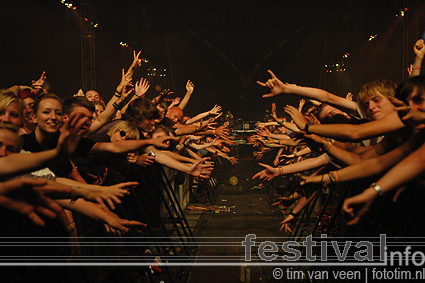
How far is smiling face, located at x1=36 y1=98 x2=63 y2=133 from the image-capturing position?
307 centimetres

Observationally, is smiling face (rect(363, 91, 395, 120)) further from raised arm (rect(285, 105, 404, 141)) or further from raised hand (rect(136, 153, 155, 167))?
raised hand (rect(136, 153, 155, 167))

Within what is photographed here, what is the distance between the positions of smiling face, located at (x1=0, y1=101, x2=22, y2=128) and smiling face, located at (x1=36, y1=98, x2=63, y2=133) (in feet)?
1.83

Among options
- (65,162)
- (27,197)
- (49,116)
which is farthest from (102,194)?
(49,116)

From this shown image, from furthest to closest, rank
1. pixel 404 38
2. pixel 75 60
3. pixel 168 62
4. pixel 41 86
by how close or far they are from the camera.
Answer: pixel 168 62 < pixel 75 60 < pixel 404 38 < pixel 41 86

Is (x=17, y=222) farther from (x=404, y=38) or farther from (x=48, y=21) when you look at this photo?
(x=404, y=38)

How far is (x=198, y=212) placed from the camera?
8.44 m

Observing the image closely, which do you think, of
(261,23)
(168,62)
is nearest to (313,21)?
(261,23)

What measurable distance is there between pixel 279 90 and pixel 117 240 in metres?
2.03

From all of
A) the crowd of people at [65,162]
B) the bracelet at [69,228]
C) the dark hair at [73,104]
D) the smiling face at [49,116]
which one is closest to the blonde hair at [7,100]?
the crowd of people at [65,162]

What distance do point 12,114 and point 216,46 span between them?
1813 centimetres

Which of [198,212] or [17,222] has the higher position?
[17,222]

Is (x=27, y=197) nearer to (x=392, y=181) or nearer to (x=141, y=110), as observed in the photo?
(x=392, y=181)

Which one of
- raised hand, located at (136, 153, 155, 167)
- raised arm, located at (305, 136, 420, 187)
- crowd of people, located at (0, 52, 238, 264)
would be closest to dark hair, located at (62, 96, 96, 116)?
crowd of people, located at (0, 52, 238, 264)

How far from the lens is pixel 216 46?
65.5 ft
